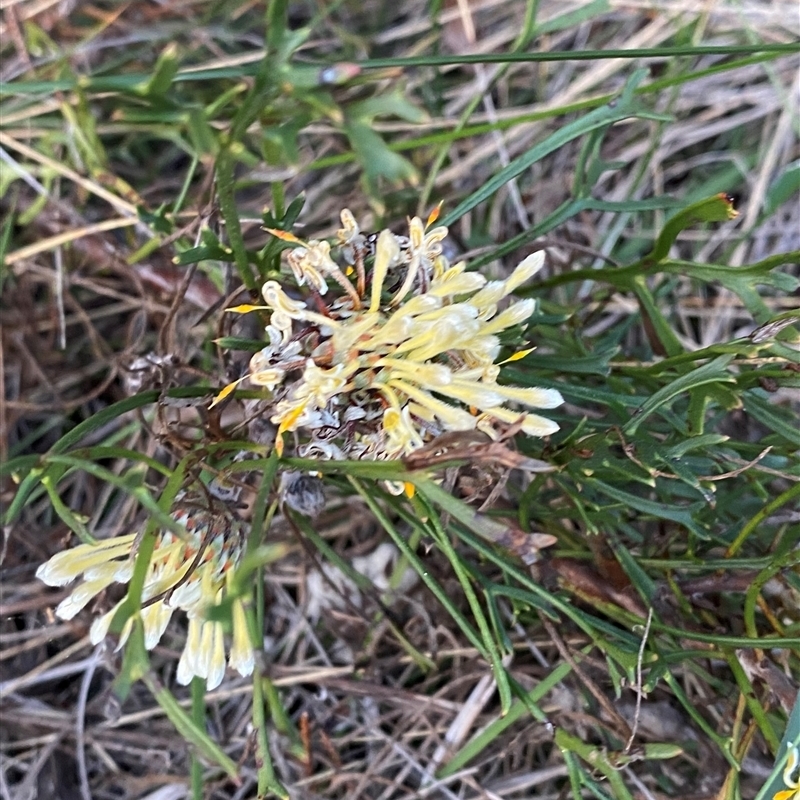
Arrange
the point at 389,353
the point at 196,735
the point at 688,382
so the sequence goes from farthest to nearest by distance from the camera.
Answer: the point at 196,735, the point at 688,382, the point at 389,353

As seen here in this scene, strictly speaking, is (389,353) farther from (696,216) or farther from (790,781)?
(790,781)

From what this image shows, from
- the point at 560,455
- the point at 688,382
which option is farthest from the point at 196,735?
the point at 688,382

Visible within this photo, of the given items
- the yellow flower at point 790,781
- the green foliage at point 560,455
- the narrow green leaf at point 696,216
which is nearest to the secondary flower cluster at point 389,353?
the green foliage at point 560,455

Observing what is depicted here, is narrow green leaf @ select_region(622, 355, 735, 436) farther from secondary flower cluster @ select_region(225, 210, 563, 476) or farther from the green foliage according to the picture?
secondary flower cluster @ select_region(225, 210, 563, 476)

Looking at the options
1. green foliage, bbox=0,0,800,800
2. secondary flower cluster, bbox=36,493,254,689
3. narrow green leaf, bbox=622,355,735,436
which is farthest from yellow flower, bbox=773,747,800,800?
secondary flower cluster, bbox=36,493,254,689

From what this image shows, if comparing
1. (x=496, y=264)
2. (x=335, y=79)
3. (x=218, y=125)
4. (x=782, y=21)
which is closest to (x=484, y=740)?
(x=496, y=264)

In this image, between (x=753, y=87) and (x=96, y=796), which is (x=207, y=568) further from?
(x=753, y=87)

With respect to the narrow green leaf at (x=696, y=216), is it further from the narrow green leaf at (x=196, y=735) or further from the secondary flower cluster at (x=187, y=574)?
the narrow green leaf at (x=196, y=735)
